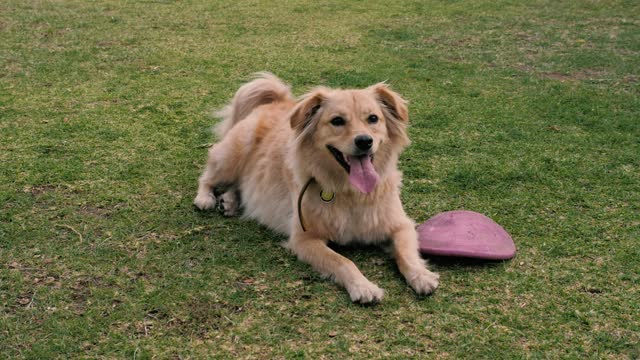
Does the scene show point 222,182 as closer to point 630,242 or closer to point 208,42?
point 630,242

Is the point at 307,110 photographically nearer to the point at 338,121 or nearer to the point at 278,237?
the point at 338,121

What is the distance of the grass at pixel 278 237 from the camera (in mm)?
2955

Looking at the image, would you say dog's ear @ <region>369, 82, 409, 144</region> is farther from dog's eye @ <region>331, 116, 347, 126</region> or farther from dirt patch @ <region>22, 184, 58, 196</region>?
dirt patch @ <region>22, 184, 58, 196</region>

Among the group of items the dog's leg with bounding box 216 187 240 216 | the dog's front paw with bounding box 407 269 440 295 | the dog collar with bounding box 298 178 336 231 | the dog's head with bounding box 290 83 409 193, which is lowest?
the dog's leg with bounding box 216 187 240 216

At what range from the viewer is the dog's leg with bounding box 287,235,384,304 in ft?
10.4

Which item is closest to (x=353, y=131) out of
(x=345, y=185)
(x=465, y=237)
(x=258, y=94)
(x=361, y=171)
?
(x=361, y=171)

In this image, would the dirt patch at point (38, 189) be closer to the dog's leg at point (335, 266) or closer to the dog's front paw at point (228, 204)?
the dog's front paw at point (228, 204)

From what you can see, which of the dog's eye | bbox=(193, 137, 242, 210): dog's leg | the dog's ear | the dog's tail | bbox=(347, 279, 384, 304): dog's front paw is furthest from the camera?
the dog's tail

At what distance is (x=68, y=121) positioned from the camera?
5.54m

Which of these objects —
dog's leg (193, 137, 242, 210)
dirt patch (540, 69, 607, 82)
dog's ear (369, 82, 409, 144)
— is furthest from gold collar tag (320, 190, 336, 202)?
dirt patch (540, 69, 607, 82)

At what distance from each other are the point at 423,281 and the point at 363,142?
781 mm

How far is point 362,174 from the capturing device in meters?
3.55

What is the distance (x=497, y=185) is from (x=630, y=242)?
3.24 ft

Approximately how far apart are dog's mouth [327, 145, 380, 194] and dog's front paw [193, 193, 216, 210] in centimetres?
108
